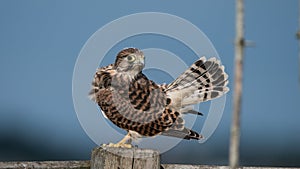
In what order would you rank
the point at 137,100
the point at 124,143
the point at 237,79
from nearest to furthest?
the point at 237,79 → the point at 124,143 → the point at 137,100

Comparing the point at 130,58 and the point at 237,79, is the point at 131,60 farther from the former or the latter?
the point at 237,79

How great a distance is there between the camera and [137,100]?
137 inches

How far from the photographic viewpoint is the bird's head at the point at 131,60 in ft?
11.5

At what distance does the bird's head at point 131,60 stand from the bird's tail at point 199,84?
276 mm

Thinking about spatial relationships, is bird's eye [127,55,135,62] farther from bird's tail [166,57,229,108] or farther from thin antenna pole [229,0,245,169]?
thin antenna pole [229,0,245,169]

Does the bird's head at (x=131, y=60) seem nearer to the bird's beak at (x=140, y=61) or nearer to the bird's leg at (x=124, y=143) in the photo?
the bird's beak at (x=140, y=61)

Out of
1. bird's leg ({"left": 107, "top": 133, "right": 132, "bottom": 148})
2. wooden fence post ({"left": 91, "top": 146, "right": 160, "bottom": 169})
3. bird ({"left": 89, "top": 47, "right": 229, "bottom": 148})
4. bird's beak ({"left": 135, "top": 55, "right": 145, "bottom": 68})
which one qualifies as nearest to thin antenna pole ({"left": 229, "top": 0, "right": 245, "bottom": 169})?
wooden fence post ({"left": 91, "top": 146, "right": 160, "bottom": 169})

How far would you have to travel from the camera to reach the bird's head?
349 centimetres

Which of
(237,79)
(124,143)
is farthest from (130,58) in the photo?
(237,79)

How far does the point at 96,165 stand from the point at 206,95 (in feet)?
3.57

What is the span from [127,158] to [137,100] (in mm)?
634

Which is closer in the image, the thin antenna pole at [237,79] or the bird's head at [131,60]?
the thin antenna pole at [237,79]

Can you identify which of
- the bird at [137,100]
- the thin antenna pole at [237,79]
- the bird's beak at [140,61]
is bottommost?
the thin antenna pole at [237,79]

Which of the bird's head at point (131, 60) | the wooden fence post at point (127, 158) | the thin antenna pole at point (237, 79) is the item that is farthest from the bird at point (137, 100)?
the thin antenna pole at point (237, 79)
